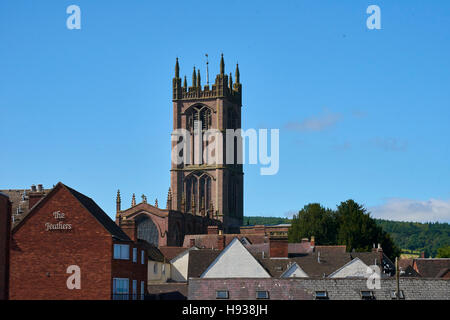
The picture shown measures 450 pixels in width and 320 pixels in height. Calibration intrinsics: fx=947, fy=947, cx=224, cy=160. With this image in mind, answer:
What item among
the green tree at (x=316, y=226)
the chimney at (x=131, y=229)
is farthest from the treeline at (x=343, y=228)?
the chimney at (x=131, y=229)

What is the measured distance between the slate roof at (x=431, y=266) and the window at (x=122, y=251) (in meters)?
42.6

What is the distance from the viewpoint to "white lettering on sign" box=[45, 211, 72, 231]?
6800 cm

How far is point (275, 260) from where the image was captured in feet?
262

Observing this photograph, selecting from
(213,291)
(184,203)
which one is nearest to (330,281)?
(213,291)

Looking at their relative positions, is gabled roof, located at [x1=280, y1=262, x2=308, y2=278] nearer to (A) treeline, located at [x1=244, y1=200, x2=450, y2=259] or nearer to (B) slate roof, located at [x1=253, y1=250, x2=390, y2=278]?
(B) slate roof, located at [x1=253, y1=250, x2=390, y2=278]

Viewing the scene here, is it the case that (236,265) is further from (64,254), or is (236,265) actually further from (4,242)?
(4,242)

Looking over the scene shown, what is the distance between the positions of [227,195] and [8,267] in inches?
4371

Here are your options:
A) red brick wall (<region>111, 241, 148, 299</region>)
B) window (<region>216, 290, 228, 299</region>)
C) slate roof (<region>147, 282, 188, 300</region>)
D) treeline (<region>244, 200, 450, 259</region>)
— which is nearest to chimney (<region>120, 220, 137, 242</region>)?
red brick wall (<region>111, 241, 148, 299</region>)

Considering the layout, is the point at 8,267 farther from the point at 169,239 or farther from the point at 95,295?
the point at 169,239

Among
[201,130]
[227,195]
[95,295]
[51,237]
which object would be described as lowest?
[95,295]

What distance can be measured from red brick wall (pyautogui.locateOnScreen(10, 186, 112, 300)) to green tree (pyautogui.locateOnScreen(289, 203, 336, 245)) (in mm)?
72752

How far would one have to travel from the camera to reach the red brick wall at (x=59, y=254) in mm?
66812

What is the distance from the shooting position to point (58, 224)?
223 ft

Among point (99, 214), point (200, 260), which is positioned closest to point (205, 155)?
point (200, 260)
